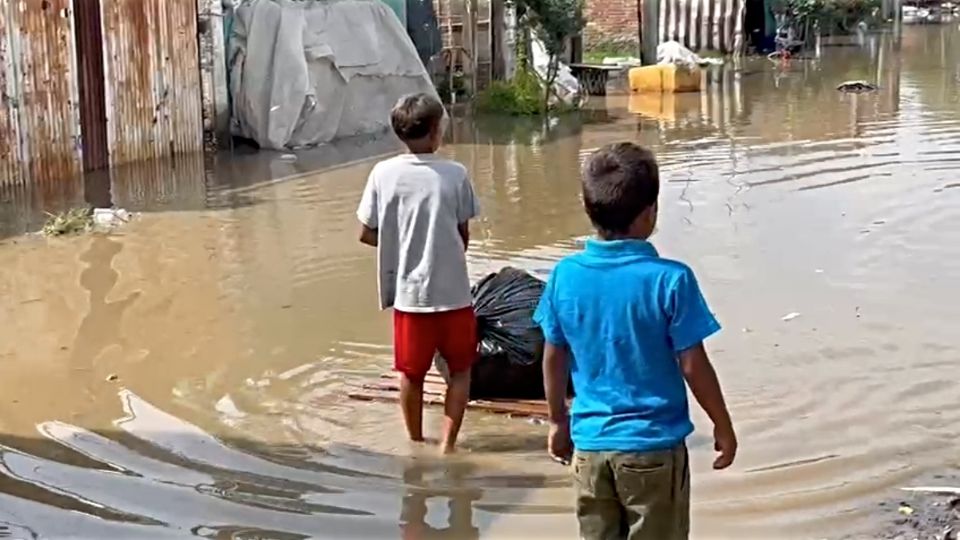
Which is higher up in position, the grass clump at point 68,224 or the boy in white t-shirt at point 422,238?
the boy in white t-shirt at point 422,238

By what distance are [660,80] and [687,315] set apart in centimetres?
1986

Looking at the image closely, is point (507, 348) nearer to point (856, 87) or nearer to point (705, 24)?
point (856, 87)

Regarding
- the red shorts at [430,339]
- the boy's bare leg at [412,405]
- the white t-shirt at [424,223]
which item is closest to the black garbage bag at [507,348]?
the boy's bare leg at [412,405]

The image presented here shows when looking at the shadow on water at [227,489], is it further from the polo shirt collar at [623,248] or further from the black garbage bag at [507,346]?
the polo shirt collar at [623,248]

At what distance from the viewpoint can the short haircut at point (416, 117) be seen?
5.36 meters

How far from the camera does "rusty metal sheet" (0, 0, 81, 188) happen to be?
1233 centimetres

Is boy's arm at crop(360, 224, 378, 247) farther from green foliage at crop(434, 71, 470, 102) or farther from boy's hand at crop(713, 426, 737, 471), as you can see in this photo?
green foliage at crop(434, 71, 470, 102)

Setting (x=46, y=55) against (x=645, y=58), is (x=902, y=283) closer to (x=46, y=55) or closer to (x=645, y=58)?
(x=46, y=55)

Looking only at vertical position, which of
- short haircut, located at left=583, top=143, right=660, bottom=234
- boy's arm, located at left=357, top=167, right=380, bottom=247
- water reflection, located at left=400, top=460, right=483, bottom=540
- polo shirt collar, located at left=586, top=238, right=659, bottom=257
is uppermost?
short haircut, located at left=583, top=143, right=660, bottom=234

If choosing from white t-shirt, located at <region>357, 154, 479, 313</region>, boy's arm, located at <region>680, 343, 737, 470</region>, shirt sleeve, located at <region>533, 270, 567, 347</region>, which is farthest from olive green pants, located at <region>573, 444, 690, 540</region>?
white t-shirt, located at <region>357, 154, 479, 313</region>

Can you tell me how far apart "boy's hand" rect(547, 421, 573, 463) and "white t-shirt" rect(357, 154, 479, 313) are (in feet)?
5.88

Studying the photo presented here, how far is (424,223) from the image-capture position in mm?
5445

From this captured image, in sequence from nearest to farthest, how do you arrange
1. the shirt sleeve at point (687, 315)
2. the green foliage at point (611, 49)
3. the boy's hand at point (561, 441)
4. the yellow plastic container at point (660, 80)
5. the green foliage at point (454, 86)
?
1. the shirt sleeve at point (687, 315)
2. the boy's hand at point (561, 441)
3. the green foliage at point (454, 86)
4. the yellow plastic container at point (660, 80)
5. the green foliage at point (611, 49)

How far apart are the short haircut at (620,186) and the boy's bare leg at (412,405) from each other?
238 cm
